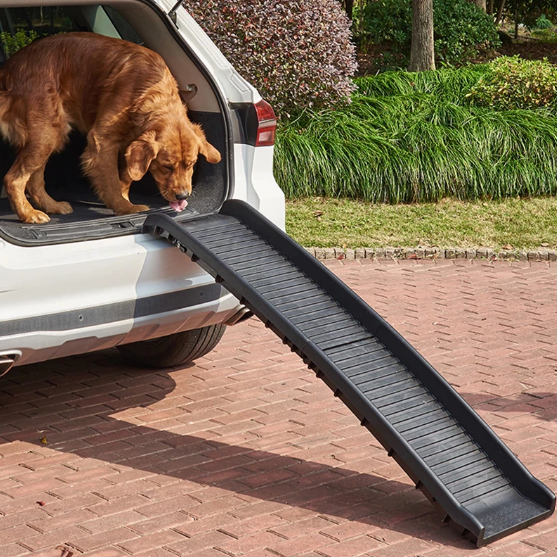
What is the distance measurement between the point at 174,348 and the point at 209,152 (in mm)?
1344

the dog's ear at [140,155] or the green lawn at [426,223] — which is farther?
the green lawn at [426,223]

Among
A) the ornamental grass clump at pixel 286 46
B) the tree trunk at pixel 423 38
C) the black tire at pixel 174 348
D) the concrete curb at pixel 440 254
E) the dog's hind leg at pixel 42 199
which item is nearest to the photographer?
the dog's hind leg at pixel 42 199

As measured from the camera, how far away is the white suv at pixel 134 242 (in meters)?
4.38

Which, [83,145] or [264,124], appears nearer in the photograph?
[264,124]

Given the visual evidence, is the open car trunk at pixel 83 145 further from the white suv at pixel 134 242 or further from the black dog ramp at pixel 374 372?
the black dog ramp at pixel 374 372

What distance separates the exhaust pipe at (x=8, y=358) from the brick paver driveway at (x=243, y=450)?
0.62 m

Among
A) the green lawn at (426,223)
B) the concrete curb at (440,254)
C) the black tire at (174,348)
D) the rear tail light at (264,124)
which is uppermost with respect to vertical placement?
the rear tail light at (264,124)

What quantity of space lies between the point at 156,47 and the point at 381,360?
2295 millimetres

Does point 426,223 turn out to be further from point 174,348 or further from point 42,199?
point 42,199

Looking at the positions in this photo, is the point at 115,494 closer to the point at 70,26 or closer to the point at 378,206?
the point at 70,26

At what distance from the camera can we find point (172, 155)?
5.09 metres

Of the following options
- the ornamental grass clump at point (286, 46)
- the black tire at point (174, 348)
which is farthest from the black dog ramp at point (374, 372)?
the ornamental grass clump at point (286, 46)

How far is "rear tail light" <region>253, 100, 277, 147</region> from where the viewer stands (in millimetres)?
5242

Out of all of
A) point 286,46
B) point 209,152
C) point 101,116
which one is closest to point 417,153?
point 286,46
